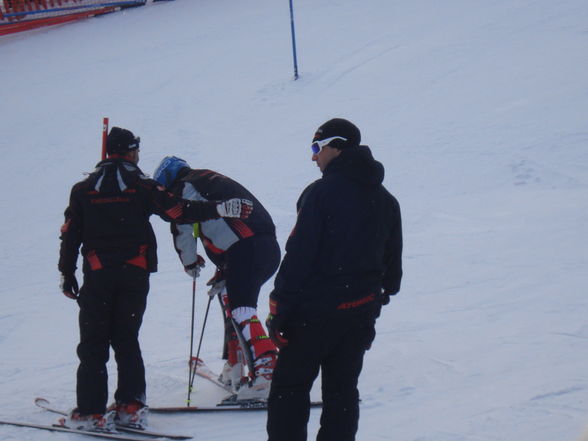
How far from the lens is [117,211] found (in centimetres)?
434

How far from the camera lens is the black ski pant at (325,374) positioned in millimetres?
3365

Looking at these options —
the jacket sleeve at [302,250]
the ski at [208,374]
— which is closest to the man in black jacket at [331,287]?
the jacket sleeve at [302,250]

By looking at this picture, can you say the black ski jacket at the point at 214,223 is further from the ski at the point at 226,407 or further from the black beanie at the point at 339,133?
the black beanie at the point at 339,133

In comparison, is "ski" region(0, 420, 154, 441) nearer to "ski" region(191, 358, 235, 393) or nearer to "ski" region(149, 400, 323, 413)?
"ski" region(149, 400, 323, 413)

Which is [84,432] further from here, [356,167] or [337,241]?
[356,167]

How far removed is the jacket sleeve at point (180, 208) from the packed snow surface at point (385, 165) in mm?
1180

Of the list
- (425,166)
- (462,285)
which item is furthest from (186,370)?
(425,166)

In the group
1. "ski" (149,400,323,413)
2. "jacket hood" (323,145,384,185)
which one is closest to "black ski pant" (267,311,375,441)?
"jacket hood" (323,145,384,185)

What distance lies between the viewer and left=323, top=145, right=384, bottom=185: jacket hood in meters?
3.36

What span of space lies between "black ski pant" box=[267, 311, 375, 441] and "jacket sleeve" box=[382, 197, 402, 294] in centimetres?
28

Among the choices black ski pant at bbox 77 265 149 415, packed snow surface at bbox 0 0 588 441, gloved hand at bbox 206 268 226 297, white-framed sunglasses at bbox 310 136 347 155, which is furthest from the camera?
gloved hand at bbox 206 268 226 297

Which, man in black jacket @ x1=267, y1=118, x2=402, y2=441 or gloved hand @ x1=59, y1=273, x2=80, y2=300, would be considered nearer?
man in black jacket @ x1=267, y1=118, x2=402, y2=441

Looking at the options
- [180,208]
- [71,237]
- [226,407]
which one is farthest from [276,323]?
[71,237]

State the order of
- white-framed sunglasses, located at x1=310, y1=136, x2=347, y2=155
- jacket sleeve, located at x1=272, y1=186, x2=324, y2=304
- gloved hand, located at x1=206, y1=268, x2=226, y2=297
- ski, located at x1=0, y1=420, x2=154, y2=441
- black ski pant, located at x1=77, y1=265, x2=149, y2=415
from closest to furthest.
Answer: jacket sleeve, located at x1=272, y1=186, x2=324, y2=304 → white-framed sunglasses, located at x1=310, y1=136, x2=347, y2=155 → ski, located at x1=0, y1=420, x2=154, y2=441 → black ski pant, located at x1=77, y1=265, x2=149, y2=415 → gloved hand, located at x1=206, y1=268, x2=226, y2=297
